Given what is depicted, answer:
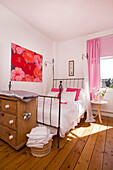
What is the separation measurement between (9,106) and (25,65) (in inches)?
59.5

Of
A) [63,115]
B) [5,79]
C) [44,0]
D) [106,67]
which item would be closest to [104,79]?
[106,67]

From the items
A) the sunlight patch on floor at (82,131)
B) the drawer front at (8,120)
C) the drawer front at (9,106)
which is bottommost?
the sunlight patch on floor at (82,131)

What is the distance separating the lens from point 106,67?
3275 mm

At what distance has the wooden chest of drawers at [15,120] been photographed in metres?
1.42

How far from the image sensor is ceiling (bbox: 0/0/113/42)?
2139 mm

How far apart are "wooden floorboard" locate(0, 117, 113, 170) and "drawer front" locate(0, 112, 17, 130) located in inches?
13.5

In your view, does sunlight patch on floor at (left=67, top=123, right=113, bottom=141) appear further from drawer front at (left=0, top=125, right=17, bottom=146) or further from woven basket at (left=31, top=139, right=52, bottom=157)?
drawer front at (left=0, top=125, right=17, bottom=146)

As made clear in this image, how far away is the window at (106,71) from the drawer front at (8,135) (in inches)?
115

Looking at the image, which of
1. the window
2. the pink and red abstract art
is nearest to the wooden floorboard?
the pink and red abstract art

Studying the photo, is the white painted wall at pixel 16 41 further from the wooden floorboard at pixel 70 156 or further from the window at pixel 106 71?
the window at pixel 106 71

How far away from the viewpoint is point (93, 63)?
3.21m

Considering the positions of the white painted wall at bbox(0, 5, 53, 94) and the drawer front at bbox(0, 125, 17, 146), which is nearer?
the drawer front at bbox(0, 125, 17, 146)

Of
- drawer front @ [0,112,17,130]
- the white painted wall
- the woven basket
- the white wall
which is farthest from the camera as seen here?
the white wall

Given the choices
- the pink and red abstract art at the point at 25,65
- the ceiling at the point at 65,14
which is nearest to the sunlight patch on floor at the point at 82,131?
the pink and red abstract art at the point at 25,65
